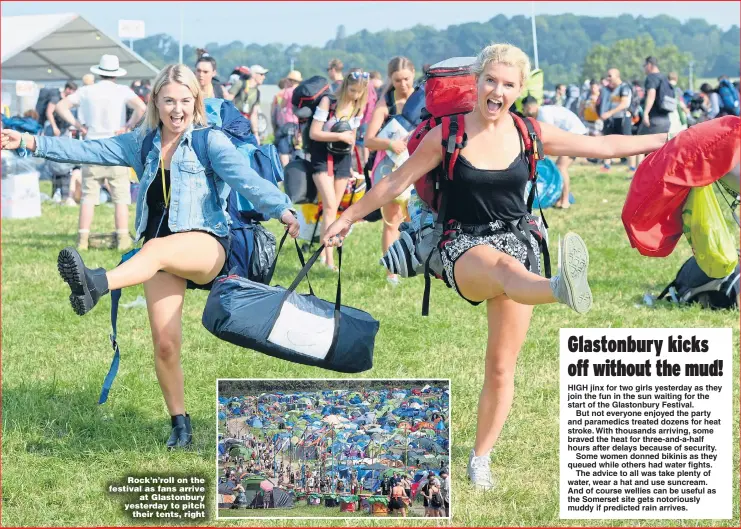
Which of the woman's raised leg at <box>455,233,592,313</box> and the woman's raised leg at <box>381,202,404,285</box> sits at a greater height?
the woman's raised leg at <box>381,202,404,285</box>

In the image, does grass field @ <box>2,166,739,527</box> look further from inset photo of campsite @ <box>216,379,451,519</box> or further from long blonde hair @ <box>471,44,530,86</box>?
long blonde hair @ <box>471,44,530,86</box>

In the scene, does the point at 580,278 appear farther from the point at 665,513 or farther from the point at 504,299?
the point at 665,513

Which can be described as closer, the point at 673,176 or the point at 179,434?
the point at 673,176

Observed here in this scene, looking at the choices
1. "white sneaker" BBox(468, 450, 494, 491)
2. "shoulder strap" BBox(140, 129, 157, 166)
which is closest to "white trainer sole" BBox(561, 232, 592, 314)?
"white sneaker" BBox(468, 450, 494, 491)

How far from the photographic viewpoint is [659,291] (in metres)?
9.32

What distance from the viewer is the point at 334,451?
15.5 ft

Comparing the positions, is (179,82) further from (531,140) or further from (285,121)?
(285,121)

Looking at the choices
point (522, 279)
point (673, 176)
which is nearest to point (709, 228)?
point (673, 176)

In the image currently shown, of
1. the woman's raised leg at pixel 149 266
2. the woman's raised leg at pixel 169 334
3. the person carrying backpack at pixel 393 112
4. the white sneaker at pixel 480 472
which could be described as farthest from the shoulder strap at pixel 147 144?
the person carrying backpack at pixel 393 112

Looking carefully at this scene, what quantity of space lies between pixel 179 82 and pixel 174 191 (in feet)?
1.70

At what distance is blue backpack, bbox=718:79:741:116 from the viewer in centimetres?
2027

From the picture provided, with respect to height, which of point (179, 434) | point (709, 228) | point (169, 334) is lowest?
point (179, 434)

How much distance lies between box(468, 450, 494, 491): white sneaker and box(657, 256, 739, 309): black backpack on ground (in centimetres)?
402

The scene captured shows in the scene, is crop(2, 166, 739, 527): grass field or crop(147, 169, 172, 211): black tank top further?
crop(147, 169, 172, 211): black tank top
